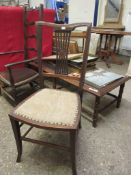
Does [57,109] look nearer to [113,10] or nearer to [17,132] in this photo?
[17,132]

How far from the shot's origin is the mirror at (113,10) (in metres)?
4.04

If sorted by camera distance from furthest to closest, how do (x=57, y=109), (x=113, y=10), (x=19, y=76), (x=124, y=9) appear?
(x=113, y=10) → (x=124, y=9) → (x=19, y=76) → (x=57, y=109)

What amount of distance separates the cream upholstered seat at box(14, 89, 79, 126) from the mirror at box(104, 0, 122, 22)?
11.7ft

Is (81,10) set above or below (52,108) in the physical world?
above

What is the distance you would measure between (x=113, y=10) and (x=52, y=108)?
3.89 m

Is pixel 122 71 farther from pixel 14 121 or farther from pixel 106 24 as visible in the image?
pixel 14 121

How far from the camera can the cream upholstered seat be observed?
3.38 feet

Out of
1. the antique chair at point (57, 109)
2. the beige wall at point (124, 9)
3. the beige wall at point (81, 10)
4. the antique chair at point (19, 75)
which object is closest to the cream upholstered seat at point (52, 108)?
the antique chair at point (57, 109)

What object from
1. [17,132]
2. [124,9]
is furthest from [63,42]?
[124,9]

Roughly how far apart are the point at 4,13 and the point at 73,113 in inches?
55.8

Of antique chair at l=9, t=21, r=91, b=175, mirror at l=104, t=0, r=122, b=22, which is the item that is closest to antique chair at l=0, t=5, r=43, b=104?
antique chair at l=9, t=21, r=91, b=175

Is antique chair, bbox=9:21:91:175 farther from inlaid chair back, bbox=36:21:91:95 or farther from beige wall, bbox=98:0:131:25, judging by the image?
beige wall, bbox=98:0:131:25

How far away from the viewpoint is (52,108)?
113 centimetres

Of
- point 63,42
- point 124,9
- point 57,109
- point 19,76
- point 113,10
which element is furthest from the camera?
point 113,10
